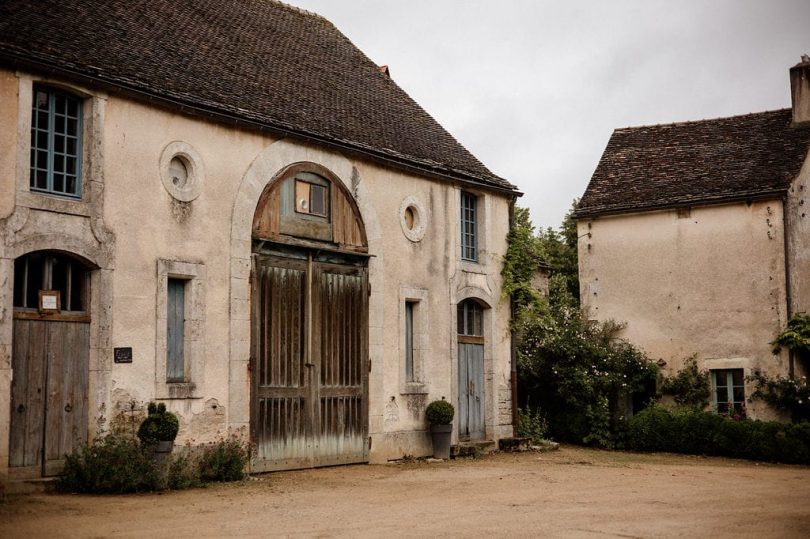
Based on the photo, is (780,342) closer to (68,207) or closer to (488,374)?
(488,374)

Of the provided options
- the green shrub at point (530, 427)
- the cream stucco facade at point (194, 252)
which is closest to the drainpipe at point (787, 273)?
the green shrub at point (530, 427)

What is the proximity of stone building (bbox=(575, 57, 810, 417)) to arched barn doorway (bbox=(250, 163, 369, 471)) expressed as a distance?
891 cm

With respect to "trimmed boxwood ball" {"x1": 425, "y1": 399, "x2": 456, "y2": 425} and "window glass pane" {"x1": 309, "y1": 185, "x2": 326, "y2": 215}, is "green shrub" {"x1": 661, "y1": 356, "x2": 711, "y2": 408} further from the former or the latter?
"window glass pane" {"x1": 309, "y1": 185, "x2": 326, "y2": 215}

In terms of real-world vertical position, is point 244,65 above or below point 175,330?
above

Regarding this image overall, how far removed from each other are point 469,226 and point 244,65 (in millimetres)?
5558

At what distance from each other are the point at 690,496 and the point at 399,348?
605cm

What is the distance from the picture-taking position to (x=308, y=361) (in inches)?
557

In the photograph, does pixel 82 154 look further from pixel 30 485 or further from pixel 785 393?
pixel 785 393

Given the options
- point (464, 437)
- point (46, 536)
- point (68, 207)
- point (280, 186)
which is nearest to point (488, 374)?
point (464, 437)

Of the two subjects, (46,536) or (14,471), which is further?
(14,471)

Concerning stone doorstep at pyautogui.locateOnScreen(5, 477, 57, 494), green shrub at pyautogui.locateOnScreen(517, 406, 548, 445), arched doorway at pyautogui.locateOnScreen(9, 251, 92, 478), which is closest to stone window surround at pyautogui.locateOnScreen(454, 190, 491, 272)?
green shrub at pyautogui.locateOnScreen(517, 406, 548, 445)

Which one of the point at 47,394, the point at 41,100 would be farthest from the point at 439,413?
the point at 41,100

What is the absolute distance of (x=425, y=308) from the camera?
16.4 metres

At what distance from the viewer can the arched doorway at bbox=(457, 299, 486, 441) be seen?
56.7 feet
